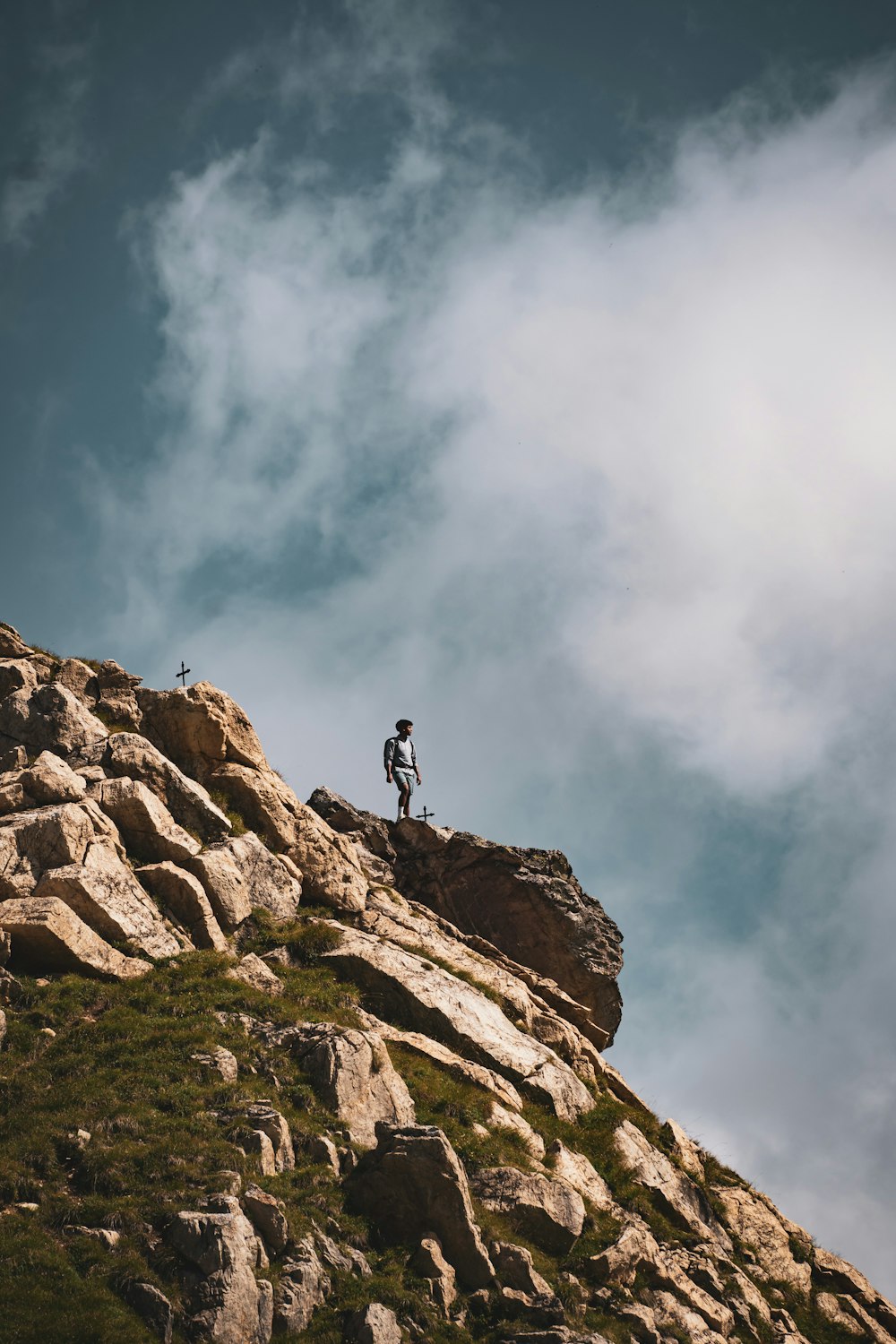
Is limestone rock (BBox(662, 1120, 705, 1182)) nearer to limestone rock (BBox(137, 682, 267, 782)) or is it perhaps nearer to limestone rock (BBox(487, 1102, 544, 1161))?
limestone rock (BBox(487, 1102, 544, 1161))

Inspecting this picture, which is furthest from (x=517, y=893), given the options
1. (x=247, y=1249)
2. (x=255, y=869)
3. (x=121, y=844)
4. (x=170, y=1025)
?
(x=247, y=1249)

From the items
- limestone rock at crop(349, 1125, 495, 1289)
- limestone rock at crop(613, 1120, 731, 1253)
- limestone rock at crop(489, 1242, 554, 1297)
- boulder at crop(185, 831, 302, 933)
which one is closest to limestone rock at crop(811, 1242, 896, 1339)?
limestone rock at crop(613, 1120, 731, 1253)

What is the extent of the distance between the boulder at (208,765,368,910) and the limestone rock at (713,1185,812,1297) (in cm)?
1372

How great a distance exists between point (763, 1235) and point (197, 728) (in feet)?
73.7

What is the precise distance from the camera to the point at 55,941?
22.8m

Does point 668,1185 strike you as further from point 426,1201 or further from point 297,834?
point 297,834

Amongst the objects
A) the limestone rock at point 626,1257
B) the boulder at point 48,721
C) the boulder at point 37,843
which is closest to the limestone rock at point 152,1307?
the limestone rock at point 626,1257

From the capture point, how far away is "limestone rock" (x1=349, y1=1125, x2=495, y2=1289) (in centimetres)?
1839

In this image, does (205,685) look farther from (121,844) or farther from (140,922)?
(140,922)

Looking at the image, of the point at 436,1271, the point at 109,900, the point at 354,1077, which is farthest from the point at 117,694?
the point at 436,1271

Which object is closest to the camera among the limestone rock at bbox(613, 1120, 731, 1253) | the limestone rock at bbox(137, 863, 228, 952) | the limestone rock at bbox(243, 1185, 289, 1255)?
the limestone rock at bbox(243, 1185, 289, 1255)

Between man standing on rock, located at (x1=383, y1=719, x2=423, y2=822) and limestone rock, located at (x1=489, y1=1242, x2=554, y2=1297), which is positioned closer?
limestone rock, located at (x1=489, y1=1242, x2=554, y2=1297)

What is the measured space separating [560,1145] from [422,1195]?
7739mm

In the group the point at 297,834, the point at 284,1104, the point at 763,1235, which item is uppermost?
the point at 297,834
